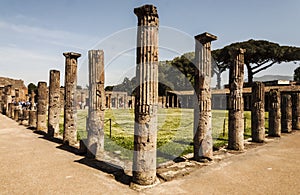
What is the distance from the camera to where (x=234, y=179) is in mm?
5777

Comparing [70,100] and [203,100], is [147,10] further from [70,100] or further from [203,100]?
[70,100]

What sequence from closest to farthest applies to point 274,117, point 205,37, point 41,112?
1. point 205,37
2. point 274,117
3. point 41,112

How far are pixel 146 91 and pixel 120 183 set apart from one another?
2374 mm

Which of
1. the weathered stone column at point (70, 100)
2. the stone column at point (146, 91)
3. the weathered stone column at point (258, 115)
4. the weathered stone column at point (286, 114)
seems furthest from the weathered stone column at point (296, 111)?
the weathered stone column at point (70, 100)

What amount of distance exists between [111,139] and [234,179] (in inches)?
241

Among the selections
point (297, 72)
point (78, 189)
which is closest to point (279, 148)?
point (78, 189)

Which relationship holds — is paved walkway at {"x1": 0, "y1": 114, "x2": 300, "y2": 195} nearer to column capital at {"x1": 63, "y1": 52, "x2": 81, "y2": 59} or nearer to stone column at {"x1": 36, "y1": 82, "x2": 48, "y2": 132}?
column capital at {"x1": 63, "y1": 52, "x2": 81, "y2": 59}

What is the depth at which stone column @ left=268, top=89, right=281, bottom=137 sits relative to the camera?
40.2 ft

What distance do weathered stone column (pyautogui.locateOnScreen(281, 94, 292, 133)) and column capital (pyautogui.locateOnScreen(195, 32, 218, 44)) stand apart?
9.23m

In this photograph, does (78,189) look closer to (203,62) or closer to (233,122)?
(203,62)

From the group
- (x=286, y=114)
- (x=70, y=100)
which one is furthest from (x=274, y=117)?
(x=70, y=100)

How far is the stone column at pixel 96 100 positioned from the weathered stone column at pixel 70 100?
194 cm

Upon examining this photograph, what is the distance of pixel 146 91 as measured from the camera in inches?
221

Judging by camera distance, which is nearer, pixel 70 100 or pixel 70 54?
pixel 70 54
